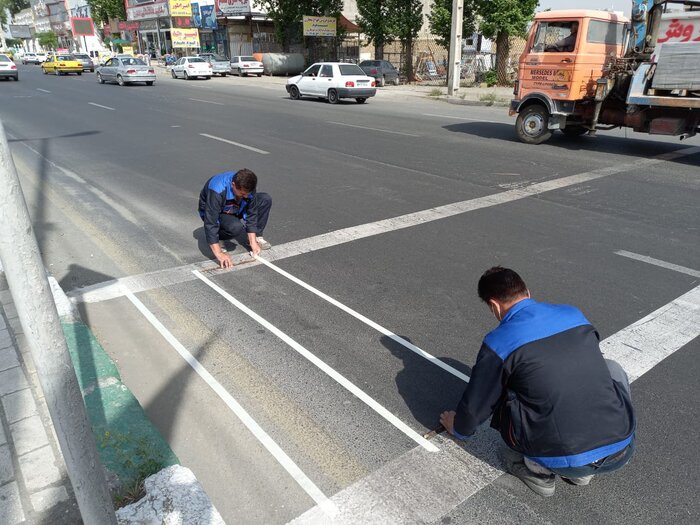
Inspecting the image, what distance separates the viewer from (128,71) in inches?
1219

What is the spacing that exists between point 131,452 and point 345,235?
13.7ft

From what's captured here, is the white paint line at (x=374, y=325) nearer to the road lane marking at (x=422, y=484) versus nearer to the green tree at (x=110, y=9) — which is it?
the road lane marking at (x=422, y=484)

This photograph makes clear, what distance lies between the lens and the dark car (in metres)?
31.4

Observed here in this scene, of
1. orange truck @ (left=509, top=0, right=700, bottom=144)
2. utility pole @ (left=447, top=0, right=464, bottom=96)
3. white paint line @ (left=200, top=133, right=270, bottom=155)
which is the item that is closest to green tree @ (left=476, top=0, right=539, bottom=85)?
utility pole @ (left=447, top=0, right=464, bottom=96)

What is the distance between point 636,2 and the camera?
11.9 meters

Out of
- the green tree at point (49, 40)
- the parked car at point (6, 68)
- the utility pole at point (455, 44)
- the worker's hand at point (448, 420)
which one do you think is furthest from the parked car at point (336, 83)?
the green tree at point (49, 40)

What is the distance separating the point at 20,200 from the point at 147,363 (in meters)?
2.69

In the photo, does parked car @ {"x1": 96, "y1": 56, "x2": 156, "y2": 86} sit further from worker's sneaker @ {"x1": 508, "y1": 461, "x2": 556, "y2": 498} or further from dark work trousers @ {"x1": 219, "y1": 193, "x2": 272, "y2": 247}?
worker's sneaker @ {"x1": 508, "y1": 461, "x2": 556, "y2": 498}

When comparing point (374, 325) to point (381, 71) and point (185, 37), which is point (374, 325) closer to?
point (381, 71)

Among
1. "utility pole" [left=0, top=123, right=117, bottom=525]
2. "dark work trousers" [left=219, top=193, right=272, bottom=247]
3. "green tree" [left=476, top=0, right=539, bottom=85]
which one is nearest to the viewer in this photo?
"utility pole" [left=0, top=123, right=117, bottom=525]

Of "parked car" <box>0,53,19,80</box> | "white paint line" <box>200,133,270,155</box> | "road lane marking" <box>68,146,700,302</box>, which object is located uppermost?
"parked car" <box>0,53,19,80</box>

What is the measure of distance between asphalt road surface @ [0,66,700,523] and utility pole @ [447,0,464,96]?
1415cm

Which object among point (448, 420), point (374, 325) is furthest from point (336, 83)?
point (448, 420)

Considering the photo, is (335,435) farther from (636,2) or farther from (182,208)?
(636,2)
